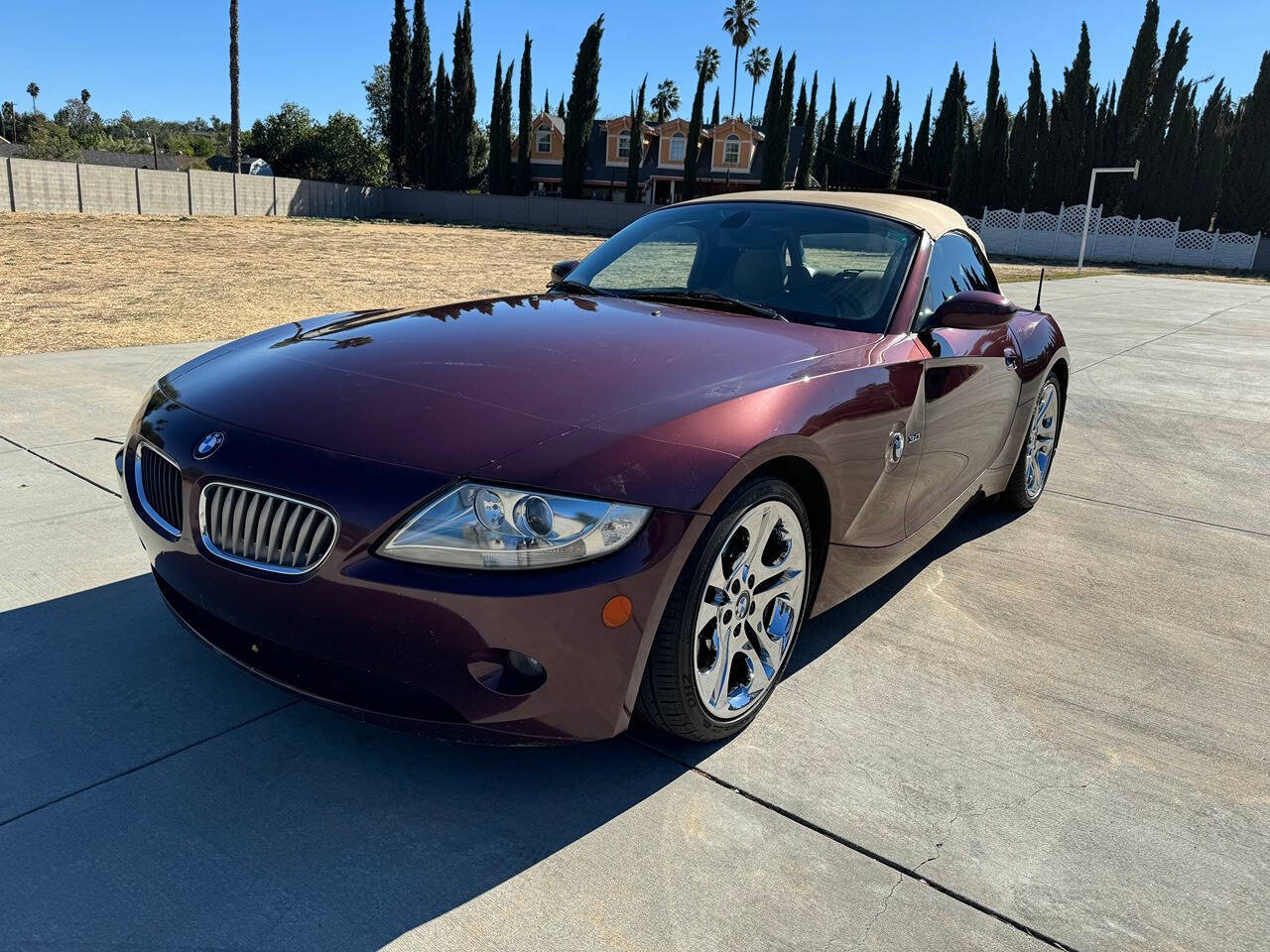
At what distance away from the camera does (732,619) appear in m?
2.59

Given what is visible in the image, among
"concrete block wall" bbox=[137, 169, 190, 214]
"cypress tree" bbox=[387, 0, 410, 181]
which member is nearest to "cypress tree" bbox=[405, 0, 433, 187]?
"cypress tree" bbox=[387, 0, 410, 181]

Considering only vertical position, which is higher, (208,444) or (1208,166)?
(1208,166)

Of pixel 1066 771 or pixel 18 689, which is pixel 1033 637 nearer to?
pixel 1066 771

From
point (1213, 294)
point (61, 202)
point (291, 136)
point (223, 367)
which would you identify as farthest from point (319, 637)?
point (291, 136)

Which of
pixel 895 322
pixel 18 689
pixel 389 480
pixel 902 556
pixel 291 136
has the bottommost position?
pixel 18 689

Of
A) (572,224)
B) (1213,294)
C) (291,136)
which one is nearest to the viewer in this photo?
(1213,294)

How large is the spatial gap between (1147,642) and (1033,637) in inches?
16.5

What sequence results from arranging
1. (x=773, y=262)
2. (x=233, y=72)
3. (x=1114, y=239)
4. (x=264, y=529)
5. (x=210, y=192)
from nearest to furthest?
(x=264, y=529)
(x=773, y=262)
(x=210, y=192)
(x=233, y=72)
(x=1114, y=239)

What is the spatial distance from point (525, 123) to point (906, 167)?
22.9m

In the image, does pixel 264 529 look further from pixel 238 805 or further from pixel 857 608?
pixel 857 608

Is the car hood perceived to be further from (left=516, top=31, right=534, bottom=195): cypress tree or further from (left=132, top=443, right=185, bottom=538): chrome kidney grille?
(left=516, top=31, right=534, bottom=195): cypress tree

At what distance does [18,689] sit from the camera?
107 inches

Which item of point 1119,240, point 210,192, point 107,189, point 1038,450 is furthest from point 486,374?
point 1119,240

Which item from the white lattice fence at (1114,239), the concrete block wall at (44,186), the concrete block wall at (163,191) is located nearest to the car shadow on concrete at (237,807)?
the concrete block wall at (44,186)
